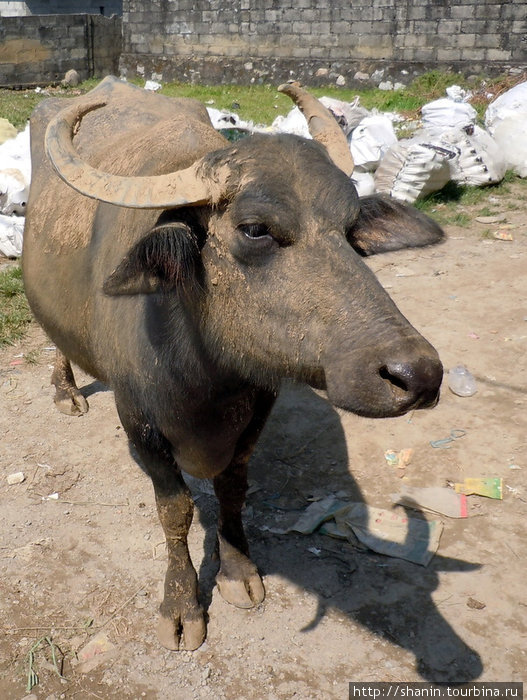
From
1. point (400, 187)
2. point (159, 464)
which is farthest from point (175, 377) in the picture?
point (400, 187)

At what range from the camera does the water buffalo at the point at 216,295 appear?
71.9 inches

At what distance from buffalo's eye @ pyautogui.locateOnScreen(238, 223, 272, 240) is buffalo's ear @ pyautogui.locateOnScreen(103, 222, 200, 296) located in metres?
0.18

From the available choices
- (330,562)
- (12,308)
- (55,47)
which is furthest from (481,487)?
(55,47)

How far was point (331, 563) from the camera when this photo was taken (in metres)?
3.00

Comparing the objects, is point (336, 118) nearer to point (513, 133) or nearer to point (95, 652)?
point (513, 133)

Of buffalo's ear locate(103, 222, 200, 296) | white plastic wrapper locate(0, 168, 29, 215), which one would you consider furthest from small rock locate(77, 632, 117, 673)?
white plastic wrapper locate(0, 168, 29, 215)

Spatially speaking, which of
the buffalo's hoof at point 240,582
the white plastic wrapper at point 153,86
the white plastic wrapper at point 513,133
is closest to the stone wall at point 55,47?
the white plastic wrapper at point 153,86

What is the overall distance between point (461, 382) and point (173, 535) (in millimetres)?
2259

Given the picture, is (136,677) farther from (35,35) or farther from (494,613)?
(35,35)

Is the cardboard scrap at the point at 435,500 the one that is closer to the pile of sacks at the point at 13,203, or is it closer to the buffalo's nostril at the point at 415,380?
the buffalo's nostril at the point at 415,380

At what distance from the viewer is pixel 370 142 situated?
717 cm

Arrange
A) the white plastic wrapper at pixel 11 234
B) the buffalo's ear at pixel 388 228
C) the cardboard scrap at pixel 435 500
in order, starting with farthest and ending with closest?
the white plastic wrapper at pixel 11 234 < the cardboard scrap at pixel 435 500 < the buffalo's ear at pixel 388 228

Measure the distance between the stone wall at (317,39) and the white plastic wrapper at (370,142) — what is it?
5299 mm

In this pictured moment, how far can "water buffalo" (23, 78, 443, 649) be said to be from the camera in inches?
71.9
